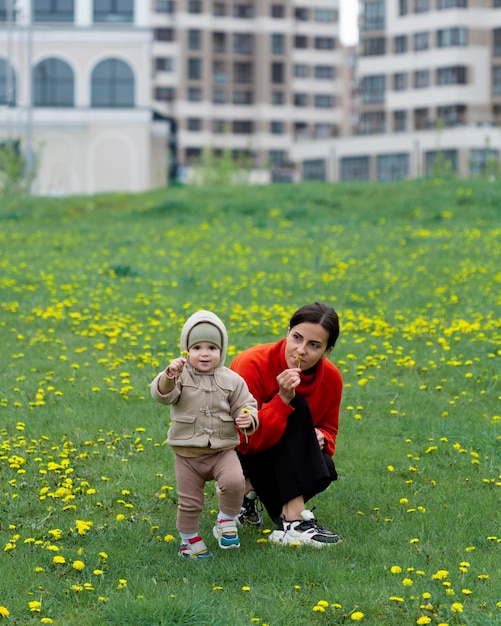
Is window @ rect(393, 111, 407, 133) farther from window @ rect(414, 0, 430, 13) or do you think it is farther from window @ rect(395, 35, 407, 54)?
window @ rect(414, 0, 430, 13)

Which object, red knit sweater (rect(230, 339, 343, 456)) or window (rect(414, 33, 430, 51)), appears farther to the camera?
window (rect(414, 33, 430, 51))

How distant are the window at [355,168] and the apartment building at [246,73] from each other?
64.3ft

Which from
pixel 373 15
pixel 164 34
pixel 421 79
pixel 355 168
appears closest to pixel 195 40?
pixel 164 34

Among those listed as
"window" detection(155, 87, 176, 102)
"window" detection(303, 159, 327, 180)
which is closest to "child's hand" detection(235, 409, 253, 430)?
"window" detection(303, 159, 327, 180)

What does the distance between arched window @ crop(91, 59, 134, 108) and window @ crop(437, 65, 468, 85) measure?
27.2m

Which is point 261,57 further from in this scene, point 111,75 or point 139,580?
point 139,580

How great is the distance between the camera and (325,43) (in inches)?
3888

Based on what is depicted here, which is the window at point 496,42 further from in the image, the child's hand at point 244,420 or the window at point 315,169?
the child's hand at point 244,420

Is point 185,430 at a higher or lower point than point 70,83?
lower

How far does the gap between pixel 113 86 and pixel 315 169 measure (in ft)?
79.6

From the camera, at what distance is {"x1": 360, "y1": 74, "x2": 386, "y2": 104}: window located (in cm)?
7850

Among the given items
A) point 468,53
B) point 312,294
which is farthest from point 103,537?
point 468,53

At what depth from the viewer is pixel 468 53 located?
72438mm

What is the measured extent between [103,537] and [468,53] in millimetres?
71434
